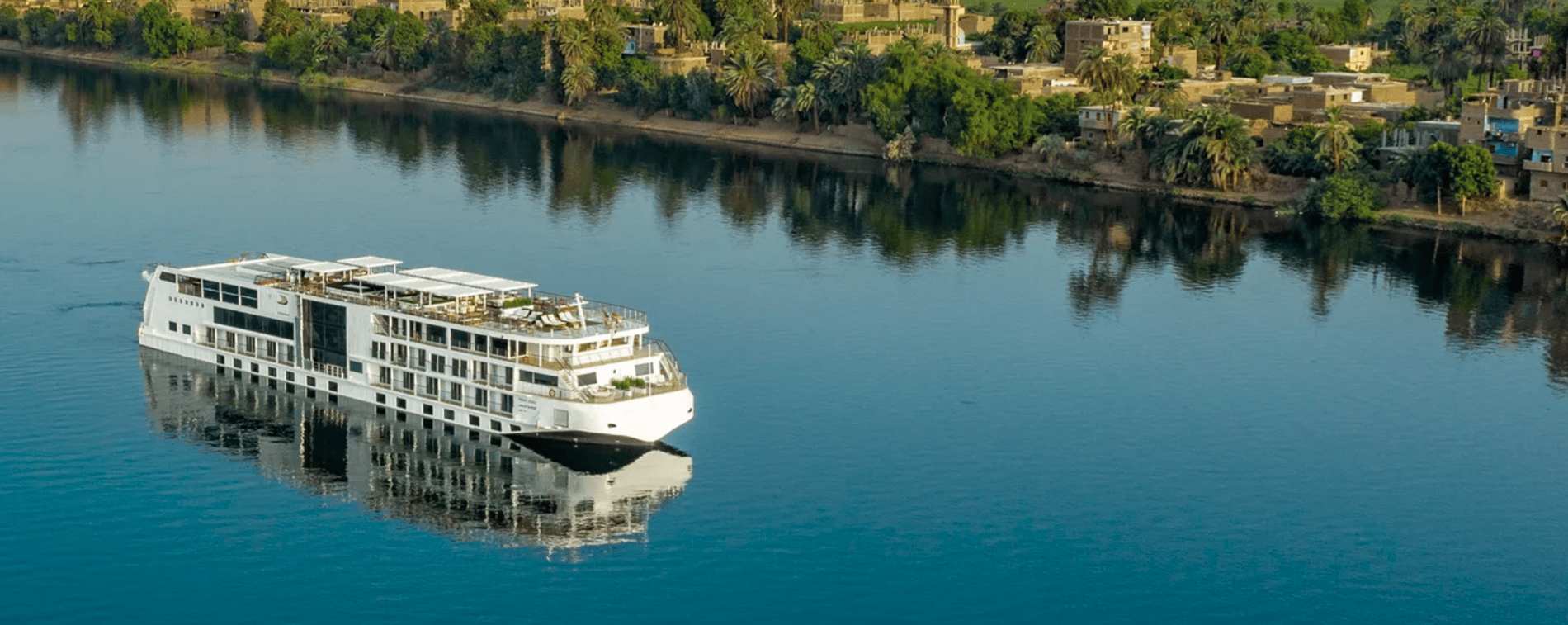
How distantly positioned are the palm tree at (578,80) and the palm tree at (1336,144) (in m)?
69.2

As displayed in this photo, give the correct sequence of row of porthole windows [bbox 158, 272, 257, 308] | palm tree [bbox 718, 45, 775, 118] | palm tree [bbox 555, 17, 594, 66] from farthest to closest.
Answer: palm tree [bbox 555, 17, 594, 66]
palm tree [bbox 718, 45, 775, 118]
row of porthole windows [bbox 158, 272, 257, 308]

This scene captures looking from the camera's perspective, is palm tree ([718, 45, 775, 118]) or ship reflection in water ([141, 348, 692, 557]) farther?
palm tree ([718, 45, 775, 118])

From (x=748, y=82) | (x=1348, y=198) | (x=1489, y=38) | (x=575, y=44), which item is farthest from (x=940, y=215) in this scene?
(x=575, y=44)

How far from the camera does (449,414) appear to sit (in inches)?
3238

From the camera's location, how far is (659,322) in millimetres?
100500

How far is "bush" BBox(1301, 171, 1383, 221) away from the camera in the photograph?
132 meters

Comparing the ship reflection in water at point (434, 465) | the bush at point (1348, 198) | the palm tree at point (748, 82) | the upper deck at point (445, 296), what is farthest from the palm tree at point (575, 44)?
the ship reflection in water at point (434, 465)

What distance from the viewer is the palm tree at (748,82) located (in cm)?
17175

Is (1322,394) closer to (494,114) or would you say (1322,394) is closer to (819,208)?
(819,208)

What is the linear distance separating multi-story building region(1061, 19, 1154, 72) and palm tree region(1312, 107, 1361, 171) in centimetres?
4922

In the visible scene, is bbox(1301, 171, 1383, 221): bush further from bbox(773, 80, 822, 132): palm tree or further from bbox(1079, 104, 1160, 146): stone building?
bbox(773, 80, 822, 132): palm tree

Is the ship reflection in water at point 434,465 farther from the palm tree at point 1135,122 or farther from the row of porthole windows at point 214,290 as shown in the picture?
the palm tree at point 1135,122

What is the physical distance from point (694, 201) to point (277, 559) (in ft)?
247

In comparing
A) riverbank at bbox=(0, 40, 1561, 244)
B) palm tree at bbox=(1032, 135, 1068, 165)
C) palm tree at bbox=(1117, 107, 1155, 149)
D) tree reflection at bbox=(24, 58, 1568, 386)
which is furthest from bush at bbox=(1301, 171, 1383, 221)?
palm tree at bbox=(1032, 135, 1068, 165)
